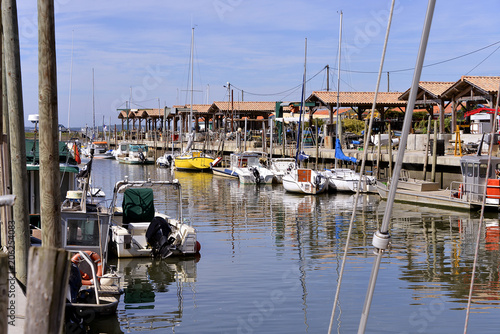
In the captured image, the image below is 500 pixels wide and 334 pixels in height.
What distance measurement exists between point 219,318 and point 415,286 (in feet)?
17.5

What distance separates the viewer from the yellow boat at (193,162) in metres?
56.1

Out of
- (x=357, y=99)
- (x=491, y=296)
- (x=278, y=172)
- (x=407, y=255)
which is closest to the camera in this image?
(x=491, y=296)

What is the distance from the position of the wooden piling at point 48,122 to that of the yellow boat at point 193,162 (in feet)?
157

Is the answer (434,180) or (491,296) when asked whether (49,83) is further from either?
(434,180)

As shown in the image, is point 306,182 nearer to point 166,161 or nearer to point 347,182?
point 347,182

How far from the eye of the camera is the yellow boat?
56094 mm

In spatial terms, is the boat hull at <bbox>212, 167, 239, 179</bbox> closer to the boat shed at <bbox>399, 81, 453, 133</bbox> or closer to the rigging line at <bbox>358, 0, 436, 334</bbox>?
the boat shed at <bbox>399, 81, 453, 133</bbox>

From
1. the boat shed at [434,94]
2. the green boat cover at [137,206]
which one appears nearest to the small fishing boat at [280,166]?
the boat shed at [434,94]

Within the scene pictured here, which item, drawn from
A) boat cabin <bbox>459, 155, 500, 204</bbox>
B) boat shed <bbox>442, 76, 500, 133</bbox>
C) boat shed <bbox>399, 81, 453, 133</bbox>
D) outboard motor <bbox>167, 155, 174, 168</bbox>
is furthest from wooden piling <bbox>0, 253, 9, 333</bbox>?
outboard motor <bbox>167, 155, 174, 168</bbox>

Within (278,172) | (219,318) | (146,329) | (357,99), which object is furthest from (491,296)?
(357,99)

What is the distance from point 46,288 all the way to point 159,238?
14.1 m

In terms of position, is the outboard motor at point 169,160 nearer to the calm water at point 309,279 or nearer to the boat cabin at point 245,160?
the boat cabin at point 245,160

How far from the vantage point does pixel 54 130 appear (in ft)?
25.8

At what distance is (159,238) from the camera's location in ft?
60.1
